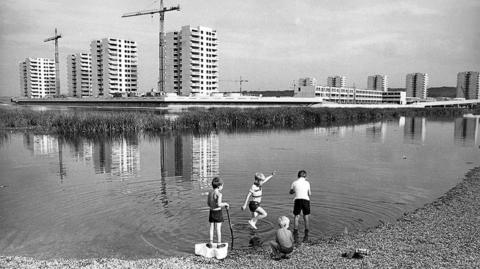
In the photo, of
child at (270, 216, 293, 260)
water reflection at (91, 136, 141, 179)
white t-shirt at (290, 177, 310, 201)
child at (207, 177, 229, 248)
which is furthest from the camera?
water reflection at (91, 136, 141, 179)

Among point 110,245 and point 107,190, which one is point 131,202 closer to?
point 107,190

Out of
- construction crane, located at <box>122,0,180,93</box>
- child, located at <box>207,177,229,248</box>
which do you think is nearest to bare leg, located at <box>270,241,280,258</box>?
child, located at <box>207,177,229,248</box>

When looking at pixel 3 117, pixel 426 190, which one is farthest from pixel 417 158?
pixel 3 117

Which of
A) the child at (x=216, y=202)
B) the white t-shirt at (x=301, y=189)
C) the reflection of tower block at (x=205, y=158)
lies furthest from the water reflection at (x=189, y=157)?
the child at (x=216, y=202)

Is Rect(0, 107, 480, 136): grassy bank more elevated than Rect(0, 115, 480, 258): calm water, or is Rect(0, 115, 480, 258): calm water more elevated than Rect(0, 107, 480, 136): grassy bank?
Rect(0, 107, 480, 136): grassy bank

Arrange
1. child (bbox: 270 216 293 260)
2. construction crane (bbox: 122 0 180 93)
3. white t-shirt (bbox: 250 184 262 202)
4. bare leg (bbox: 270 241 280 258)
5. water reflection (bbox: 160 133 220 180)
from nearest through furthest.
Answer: child (bbox: 270 216 293 260)
bare leg (bbox: 270 241 280 258)
white t-shirt (bbox: 250 184 262 202)
water reflection (bbox: 160 133 220 180)
construction crane (bbox: 122 0 180 93)

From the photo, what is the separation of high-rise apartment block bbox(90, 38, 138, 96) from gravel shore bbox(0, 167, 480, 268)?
184374mm

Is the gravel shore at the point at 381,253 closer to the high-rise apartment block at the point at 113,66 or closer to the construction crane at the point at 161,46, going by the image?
the construction crane at the point at 161,46

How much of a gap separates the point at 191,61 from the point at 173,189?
497 feet

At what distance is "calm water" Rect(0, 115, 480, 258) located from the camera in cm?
1193

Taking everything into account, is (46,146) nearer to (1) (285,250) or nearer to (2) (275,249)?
(2) (275,249)

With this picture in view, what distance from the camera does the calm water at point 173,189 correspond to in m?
11.9

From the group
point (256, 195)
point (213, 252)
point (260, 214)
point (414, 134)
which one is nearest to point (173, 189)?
point (260, 214)

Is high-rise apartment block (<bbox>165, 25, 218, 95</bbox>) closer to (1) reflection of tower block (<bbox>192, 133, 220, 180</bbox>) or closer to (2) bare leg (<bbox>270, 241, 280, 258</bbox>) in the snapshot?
(1) reflection of tower block (<bbox>192, 133, 220, 180</bbox>)
